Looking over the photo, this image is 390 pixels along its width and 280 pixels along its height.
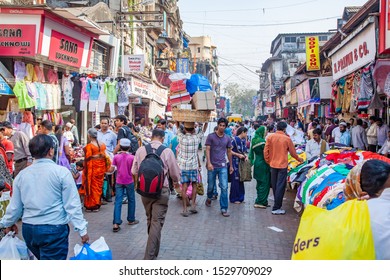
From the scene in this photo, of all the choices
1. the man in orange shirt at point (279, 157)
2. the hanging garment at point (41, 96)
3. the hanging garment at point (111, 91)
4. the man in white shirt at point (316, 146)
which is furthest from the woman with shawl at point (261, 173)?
the hanging garment at point (111, 91)

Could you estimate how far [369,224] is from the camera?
230 centimetres

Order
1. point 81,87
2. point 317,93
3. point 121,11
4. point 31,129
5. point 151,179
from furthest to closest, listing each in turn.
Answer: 1. point 121,11
2. point 317,93
3. point 81,87
4. point 31,129
5. point 151,179

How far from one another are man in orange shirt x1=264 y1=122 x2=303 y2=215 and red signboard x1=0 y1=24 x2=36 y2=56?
19.6 feet

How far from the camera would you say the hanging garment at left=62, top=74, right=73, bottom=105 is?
1162cm

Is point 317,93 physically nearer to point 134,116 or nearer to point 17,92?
point 17,92

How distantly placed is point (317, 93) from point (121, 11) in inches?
344

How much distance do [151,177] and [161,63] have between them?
25.6 m

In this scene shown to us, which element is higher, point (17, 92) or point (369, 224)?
point (17, 92)

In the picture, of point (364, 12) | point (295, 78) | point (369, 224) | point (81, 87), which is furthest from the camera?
point (295, 78)

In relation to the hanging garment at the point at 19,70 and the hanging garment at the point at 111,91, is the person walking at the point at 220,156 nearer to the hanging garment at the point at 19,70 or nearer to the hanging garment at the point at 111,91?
the hanging garment at the point at 19,70

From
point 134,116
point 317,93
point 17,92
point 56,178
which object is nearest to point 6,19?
point 17,92

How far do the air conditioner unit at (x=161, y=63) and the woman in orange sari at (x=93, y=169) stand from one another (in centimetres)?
2216

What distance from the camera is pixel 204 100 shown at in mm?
7633
